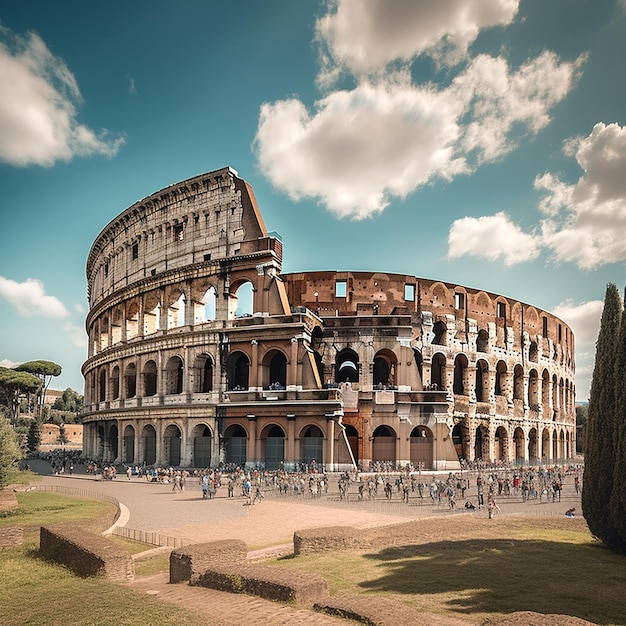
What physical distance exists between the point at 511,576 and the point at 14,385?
3815 inches

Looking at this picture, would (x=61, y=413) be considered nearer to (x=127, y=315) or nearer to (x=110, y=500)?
(x=127, y=315)

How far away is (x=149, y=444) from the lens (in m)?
44.7

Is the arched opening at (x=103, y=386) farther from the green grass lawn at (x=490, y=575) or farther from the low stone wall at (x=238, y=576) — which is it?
the low stone wall at (x=238, y=576)

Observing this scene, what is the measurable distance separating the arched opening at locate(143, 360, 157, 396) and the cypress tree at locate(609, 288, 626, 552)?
36.6m

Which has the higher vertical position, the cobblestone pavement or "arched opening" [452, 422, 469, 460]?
"arched opening" [452, 422, 469, 460]

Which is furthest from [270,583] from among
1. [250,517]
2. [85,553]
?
[250,517]

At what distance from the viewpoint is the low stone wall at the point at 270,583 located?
32.9 feet

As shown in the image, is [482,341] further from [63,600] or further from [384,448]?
[63,600]

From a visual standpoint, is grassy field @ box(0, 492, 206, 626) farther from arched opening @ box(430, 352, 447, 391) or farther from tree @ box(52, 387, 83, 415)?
tree @ box(52, 387, 83, 415)

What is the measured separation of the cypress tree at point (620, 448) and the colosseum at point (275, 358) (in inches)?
888

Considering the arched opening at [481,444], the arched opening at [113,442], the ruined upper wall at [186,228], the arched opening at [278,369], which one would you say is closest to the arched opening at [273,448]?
the arched opening at [278,369]

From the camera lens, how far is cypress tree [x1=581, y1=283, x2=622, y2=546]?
49.3 ft

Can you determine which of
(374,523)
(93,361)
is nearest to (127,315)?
(93,361)

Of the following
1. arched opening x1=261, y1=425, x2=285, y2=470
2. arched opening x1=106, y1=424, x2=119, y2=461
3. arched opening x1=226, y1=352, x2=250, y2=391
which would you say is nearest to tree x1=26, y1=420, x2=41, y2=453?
arched opening x1=106, y1=424, x2=119, y2=461
